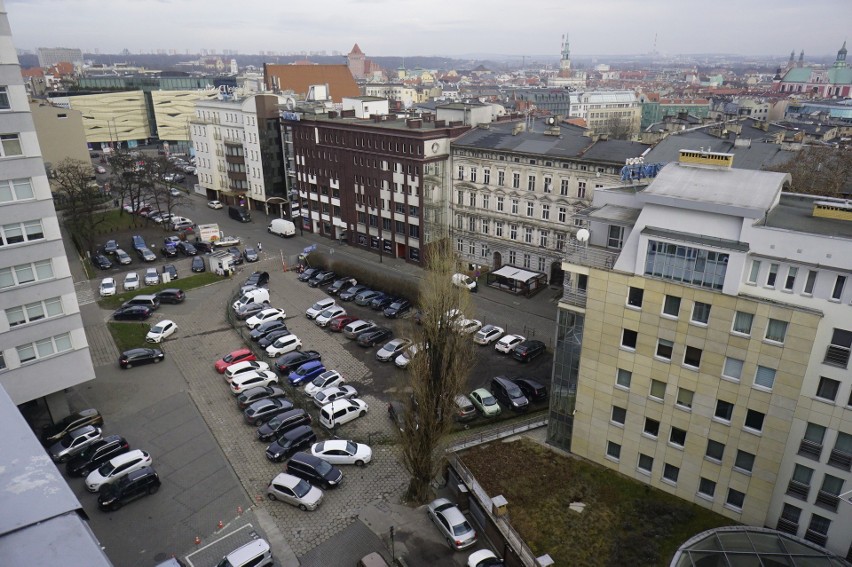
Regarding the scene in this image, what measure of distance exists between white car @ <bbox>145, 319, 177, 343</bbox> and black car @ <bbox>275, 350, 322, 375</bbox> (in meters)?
11.7

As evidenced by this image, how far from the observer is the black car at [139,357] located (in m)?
45.2

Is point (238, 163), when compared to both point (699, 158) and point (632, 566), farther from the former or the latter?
point (632, 566)

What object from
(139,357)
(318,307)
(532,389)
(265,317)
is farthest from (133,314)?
(532,389)

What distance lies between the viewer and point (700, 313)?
2728cm

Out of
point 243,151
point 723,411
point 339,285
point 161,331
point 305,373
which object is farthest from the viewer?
point 243,151

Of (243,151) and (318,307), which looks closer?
(318,307)

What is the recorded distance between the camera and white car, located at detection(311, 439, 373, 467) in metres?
33.8

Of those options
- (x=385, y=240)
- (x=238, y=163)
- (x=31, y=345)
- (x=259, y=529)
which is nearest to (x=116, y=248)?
(x=238, y=163)

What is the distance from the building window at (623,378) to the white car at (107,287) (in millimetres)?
52854

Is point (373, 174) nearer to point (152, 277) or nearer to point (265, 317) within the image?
point (265, 317)

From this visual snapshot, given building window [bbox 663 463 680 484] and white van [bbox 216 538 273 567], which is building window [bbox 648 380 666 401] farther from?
white van [bbox 216 538 273 567]

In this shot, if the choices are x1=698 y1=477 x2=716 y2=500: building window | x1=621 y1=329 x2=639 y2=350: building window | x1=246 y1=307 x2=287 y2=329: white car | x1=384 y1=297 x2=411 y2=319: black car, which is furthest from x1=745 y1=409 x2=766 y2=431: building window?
x1=246 y1=307 x2=287 y2=329: white car

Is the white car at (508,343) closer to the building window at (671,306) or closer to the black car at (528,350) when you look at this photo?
the black car at (528,350)

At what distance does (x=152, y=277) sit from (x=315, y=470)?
41.8 meters
